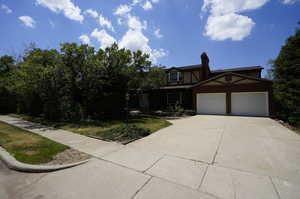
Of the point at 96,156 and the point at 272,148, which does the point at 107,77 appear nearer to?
the point at 96,156

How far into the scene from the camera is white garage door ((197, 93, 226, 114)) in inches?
582

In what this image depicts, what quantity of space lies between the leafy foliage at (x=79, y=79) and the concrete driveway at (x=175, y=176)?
26.0 ft

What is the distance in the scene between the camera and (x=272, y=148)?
4770 millimetres

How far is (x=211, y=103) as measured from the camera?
15.3 meters

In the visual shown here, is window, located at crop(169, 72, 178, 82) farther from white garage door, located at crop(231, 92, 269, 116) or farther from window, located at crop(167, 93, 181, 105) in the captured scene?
white garage door, located at crop(231, 92, 269, 116)

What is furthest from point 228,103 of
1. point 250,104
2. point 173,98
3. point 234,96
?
point 173,98

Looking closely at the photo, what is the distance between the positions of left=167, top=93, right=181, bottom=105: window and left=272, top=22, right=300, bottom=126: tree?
9967mm

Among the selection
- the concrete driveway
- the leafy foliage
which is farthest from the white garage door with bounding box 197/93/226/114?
the concrete driveway

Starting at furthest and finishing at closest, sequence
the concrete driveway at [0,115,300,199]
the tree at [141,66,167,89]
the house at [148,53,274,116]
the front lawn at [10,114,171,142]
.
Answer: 1. the tree at [141,66,167,89]
2. the house at [148,53,274,116]
3. the front lawn at [10,114,171,142]
4. the concrete driveway at [0,115,300,199]

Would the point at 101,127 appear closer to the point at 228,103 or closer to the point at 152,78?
the point at 152,78

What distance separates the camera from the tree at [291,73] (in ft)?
27.5

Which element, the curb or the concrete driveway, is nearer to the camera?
the concrete driveway

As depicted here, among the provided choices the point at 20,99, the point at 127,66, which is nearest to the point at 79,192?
the point at 127,66

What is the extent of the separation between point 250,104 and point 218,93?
3.14 metres
